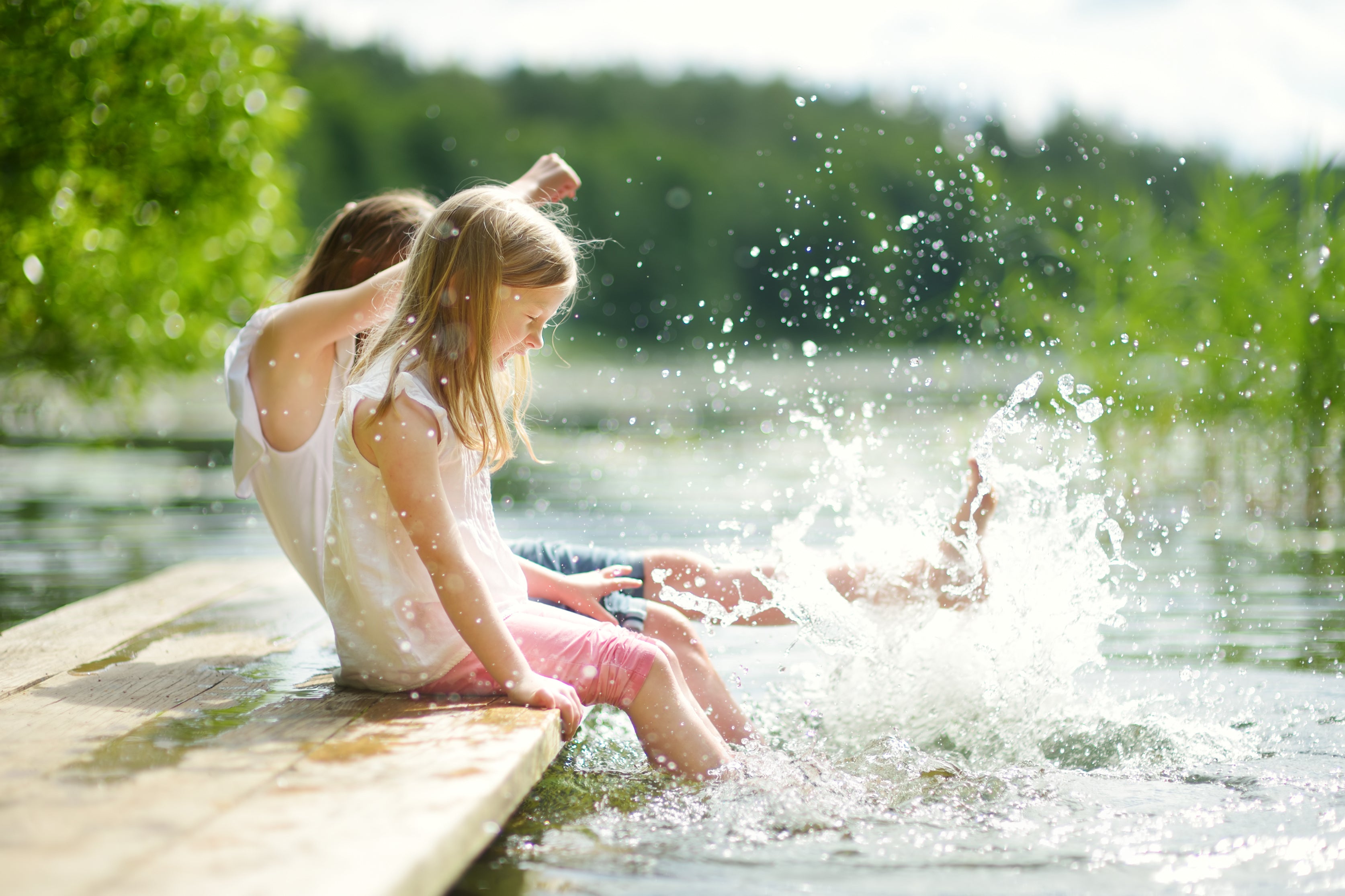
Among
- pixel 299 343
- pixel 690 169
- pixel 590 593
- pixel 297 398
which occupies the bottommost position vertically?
pixel 590 593

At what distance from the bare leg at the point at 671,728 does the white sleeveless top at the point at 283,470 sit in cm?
83

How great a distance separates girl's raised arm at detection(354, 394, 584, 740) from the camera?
2.10 m

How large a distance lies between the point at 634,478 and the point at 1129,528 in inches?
146

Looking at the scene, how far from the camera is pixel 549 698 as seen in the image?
2.16 metres

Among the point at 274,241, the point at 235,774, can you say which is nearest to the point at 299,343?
the point at 235,774

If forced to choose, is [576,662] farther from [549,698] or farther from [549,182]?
[549,182]

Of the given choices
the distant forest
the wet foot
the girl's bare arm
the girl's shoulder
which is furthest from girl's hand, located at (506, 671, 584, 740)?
the distant forest

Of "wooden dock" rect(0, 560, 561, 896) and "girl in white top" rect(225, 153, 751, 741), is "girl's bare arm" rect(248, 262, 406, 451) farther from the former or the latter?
"wooden dock" rect(0, 560, 561, 896)

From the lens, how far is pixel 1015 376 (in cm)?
1728

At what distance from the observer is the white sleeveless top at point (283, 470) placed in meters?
2.59

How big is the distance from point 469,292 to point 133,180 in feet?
24.2

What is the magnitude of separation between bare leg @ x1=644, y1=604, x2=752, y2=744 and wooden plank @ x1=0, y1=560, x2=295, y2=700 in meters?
1.34

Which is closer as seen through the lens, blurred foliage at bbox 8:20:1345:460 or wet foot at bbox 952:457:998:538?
wet foot at bbox 952:457:998:538

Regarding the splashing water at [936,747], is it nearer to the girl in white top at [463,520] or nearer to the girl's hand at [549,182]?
the girl in white top at [463,520]
